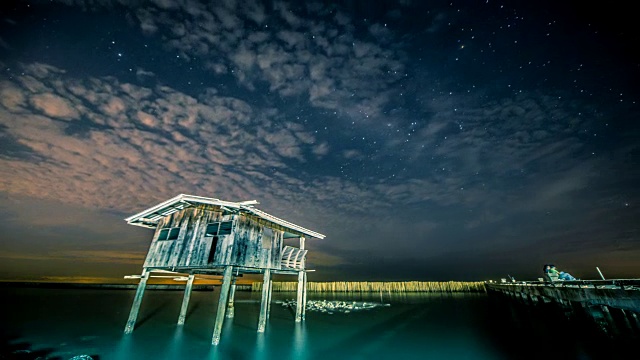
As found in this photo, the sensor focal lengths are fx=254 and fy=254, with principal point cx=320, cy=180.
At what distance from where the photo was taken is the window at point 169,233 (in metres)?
14.9

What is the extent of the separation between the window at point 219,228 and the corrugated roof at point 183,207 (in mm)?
1052

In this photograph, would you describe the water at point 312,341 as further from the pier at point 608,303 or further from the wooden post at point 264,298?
the wooden post at point 264,298

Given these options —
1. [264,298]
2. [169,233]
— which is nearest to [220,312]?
[264,298]

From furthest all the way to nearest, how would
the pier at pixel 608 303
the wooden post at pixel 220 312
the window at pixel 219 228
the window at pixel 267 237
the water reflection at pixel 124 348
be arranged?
the window at pixel 267 237 → the window at pixel 219 228 → the wooden post at pixel 220 312 → the water reflection at pixel 124 348 → the pier at pixel 608 303

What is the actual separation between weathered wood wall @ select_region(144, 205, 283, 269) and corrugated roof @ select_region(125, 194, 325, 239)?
0.52m

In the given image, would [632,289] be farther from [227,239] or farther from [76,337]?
[76,337]

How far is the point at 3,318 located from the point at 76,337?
14.0 metres

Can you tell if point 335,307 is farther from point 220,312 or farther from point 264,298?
point 220,312

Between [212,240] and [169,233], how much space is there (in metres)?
3.29

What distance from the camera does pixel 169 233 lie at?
597 inches

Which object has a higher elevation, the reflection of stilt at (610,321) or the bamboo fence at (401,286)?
the bamboo fence at (401,286)

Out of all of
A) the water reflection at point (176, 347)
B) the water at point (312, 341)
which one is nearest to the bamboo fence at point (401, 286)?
the water at point (312, 341)

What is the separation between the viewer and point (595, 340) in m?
13.8

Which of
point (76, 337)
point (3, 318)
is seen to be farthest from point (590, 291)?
point (3, 318)
